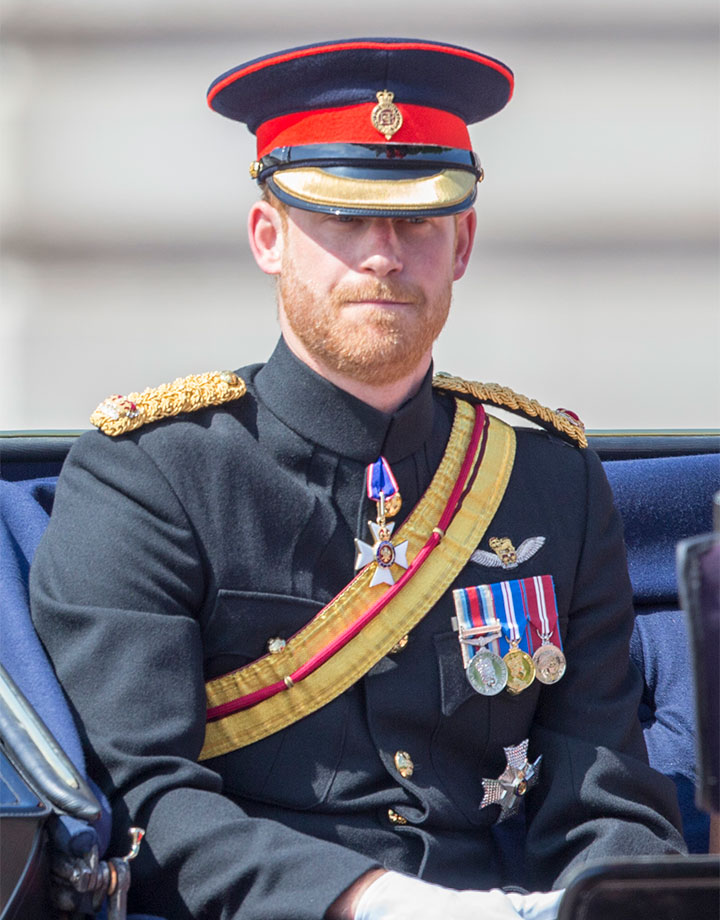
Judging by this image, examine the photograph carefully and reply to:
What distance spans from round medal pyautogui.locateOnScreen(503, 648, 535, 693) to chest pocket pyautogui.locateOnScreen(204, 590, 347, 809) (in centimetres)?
24

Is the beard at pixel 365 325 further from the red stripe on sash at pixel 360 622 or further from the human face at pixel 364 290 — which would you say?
the red stripe on sash at pixel 360 622

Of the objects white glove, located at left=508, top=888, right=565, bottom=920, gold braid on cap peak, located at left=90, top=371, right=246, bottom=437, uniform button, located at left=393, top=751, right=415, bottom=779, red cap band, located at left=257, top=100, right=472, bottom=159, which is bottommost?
white glove, located at left=508, top=888, right=565, bottom=920

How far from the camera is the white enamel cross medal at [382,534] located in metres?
1.96

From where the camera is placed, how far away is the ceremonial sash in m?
1.87

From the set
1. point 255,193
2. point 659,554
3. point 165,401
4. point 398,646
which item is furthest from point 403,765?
point 255,193

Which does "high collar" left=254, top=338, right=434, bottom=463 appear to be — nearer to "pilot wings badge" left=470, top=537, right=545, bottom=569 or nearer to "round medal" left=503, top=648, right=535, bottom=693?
"pilot wings badge" left=470, top=537, right=545, bottom=569

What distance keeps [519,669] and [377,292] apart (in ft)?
1.81

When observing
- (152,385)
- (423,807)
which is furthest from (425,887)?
(152,385)

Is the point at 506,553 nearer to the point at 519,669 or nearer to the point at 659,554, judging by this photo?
the point at 519,669

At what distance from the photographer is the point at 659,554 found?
2.72m

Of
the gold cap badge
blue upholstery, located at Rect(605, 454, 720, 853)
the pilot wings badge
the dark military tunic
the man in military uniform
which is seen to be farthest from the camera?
blue upholstery, located at Rect(605, 454, 720, 853)

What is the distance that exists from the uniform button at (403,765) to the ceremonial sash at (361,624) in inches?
4.5

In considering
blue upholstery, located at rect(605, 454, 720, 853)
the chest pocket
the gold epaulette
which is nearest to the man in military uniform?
the chest pocket

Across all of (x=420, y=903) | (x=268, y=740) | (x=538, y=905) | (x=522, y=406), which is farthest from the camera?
(x=522, y=406)
